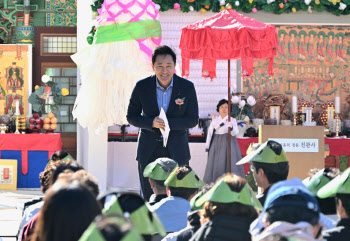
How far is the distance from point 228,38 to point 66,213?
5857mm

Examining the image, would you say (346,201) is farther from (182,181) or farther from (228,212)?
(182,181)

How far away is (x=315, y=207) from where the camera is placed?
233 cm

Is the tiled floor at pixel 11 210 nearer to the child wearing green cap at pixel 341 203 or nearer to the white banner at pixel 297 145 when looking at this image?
the white banner at pixel 297 145

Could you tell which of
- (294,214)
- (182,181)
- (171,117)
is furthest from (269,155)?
(294,214)

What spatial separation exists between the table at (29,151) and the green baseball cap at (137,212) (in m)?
7.81

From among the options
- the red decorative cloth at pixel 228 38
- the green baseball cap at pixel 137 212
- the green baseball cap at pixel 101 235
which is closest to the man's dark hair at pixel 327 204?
the green baseball cap at pixel 137 212

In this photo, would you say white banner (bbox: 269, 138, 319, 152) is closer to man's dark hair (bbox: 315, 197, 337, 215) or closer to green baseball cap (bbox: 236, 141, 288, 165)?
green baseball cap (bbox: 236, 141, 288, 165)

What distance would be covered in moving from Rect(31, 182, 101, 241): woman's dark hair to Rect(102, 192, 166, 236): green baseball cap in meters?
0.32

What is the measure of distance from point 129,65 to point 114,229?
22.4 ft

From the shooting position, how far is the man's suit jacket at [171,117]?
17.2 ft

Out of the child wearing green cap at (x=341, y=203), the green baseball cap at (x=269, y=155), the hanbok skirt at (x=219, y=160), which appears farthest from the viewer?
the hanbok skirt at (x=219, y=160)

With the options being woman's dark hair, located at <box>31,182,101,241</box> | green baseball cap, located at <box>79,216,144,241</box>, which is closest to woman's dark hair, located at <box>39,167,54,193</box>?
woman's dark hair, located at <box>31,182,101,241</box>

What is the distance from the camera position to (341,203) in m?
2.93

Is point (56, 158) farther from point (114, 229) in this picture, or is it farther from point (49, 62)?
point (49, 62)
